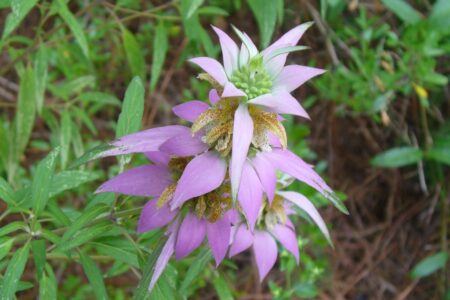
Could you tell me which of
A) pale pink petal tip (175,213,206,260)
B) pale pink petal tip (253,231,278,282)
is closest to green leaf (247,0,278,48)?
pale pink petal tip (253,231,278,282)

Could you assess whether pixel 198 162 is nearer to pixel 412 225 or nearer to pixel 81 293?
pixel 81 293

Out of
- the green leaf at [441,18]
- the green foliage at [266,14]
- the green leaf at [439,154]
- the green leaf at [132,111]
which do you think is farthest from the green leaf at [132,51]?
the green leaf at [439,154]

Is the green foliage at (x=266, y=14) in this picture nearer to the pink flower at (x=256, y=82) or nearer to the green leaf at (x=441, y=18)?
the pink flower at (x=256, y=82)

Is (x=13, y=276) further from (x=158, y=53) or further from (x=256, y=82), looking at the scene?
(x=158, y=53)

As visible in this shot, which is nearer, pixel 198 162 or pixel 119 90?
pixel 198 162

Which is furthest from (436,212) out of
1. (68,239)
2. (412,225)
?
(68,239)
